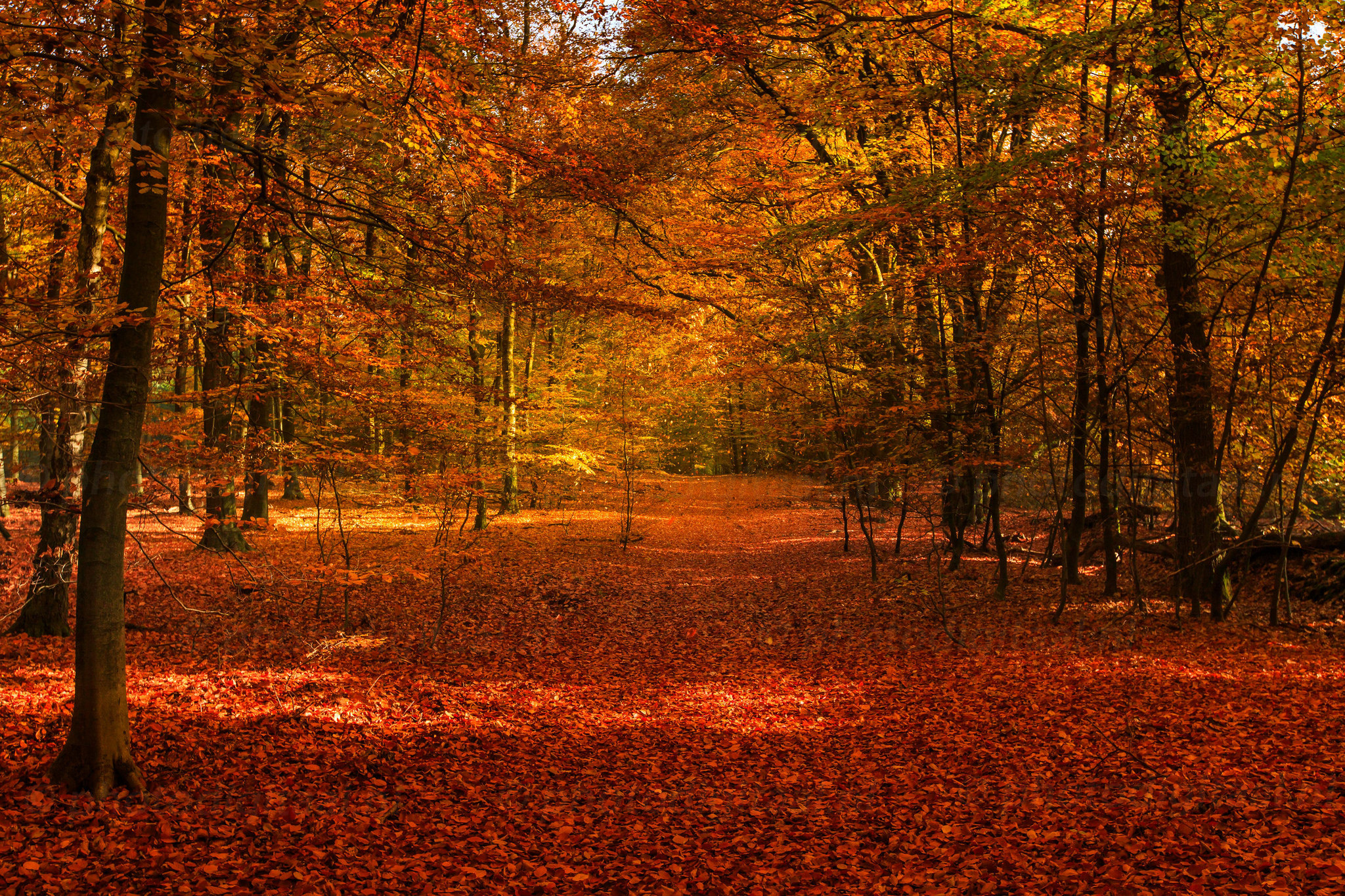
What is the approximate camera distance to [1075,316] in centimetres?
882

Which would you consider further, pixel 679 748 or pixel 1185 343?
pixel 1185 343

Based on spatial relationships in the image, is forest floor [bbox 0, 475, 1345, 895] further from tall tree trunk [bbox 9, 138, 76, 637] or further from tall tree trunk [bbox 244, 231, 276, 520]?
tall tree trunk [bbox 244, 231, 276, 520]

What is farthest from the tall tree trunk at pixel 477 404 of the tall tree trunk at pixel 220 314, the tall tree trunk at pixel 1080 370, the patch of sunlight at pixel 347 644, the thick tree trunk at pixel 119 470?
the tall tree trunk at pixel 1080 370

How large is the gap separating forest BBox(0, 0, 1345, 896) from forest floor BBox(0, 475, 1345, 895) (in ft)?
0.15

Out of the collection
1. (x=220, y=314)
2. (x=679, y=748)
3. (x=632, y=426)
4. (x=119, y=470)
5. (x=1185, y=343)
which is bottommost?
(x=679, y=748)

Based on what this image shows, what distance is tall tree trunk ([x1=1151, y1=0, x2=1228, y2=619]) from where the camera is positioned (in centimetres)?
751

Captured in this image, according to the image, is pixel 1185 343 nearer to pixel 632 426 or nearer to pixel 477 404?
pixel 632 426

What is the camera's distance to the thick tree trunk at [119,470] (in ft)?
13.9

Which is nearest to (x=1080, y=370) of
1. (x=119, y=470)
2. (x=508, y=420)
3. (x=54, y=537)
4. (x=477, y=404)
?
(x=119, y=470)

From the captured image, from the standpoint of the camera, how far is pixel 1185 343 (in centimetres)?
870

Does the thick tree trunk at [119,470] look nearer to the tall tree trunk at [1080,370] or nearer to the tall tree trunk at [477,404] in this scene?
the tall tree trunk at [477,404]

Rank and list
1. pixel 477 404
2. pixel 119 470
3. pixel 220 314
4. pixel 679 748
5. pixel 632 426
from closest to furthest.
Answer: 1. pixel 119 470
2. pixel 679 748
3. pixel 220 314
4. pixel 477 404
5. pixel 632 426

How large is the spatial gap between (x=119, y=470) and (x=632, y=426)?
470 inches

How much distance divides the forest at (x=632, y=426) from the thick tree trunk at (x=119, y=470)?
30 mm
